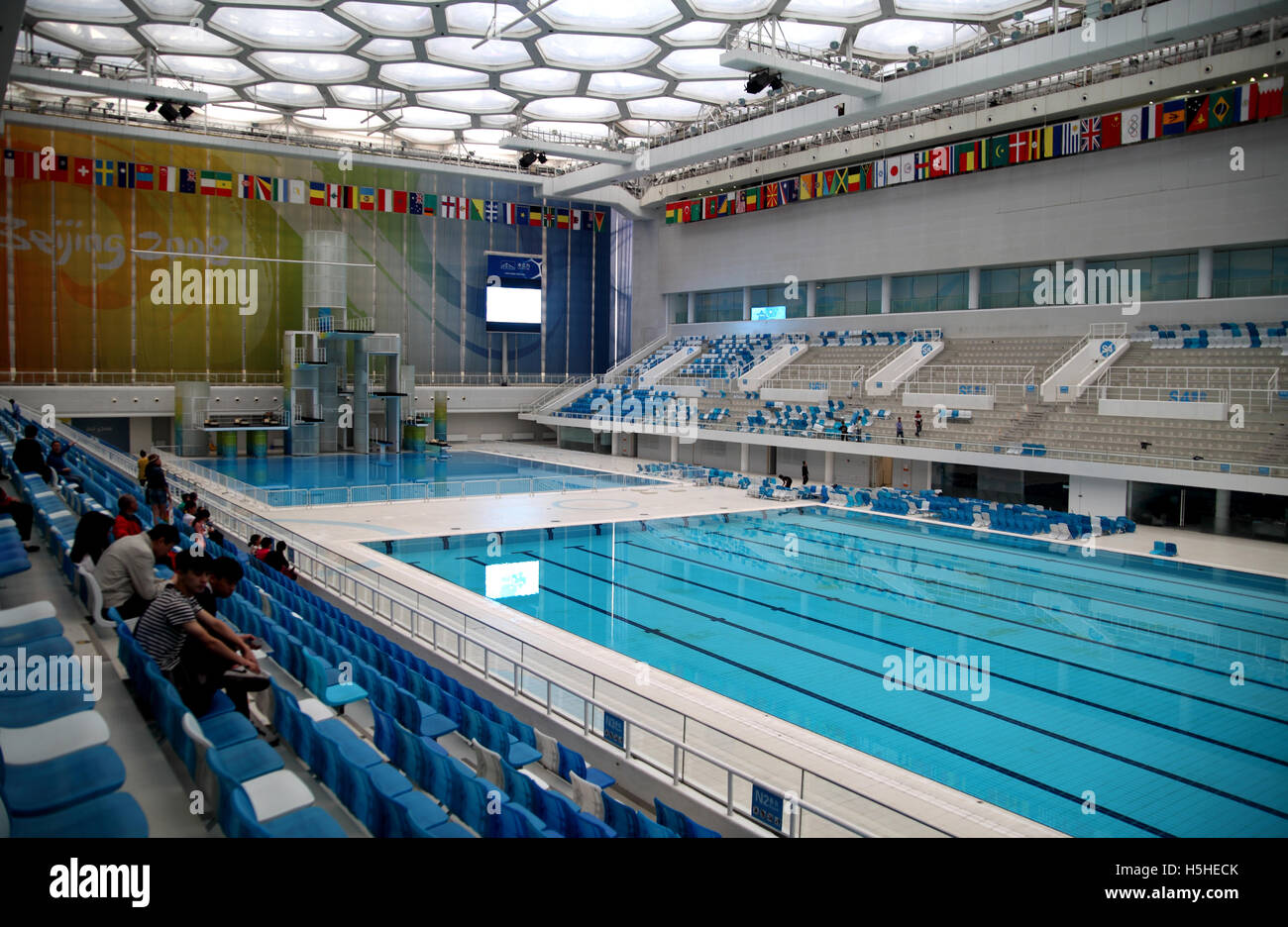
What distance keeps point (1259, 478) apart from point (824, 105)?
556 inches

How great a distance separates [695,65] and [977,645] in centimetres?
1998

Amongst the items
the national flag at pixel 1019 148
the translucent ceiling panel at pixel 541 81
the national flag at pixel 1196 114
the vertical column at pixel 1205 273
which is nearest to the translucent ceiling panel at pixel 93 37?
the translucent ceiling panel at pixel 541 81

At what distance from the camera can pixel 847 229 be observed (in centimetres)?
3406

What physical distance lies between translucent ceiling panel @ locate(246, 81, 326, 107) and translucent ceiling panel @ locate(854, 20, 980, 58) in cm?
1695

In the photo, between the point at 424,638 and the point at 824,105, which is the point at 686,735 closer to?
the point at 424,638

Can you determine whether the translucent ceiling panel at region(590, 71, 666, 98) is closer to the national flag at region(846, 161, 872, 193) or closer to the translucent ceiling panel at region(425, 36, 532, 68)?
the translucent ceiling panel at region(425, 36, 532, 68)

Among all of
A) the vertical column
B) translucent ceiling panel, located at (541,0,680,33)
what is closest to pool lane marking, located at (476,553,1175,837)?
translucent ceiling panel, located at (541,0,680,33)

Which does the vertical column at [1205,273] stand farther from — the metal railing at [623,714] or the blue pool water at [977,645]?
the metal railing at [623,714]

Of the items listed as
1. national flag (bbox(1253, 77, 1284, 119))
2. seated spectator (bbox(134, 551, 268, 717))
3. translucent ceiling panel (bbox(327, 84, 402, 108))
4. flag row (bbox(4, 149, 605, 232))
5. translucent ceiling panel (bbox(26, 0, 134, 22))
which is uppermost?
translucent ceiling panel (bbox(327, 84, 402, 108))

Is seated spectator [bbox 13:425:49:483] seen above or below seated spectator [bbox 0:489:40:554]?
above

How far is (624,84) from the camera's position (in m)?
28.3

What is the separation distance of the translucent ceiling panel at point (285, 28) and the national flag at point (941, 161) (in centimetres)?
1770

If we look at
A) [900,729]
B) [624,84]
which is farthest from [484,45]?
[900,729]

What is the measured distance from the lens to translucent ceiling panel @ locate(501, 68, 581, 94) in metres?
27.9
